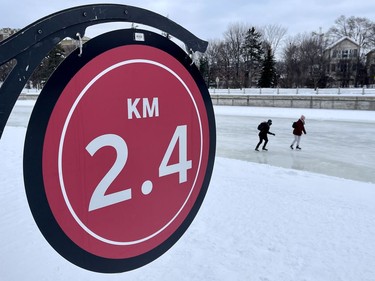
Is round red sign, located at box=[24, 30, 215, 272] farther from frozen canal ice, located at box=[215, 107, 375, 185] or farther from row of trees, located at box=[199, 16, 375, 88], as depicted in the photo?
row of trees, located at box=[199, 16, 375, 88]

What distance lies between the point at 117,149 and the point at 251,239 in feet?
13.3

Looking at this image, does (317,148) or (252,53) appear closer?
(317,148)

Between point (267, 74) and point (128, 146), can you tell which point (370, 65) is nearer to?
point (267, 74)

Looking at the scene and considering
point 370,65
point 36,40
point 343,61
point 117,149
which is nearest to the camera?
point 36,40

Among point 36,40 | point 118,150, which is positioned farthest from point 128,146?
point 36,40

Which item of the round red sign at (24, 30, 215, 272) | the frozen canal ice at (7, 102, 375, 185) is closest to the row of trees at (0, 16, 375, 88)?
the frozen canal ice at (7, 102, 375, 185)

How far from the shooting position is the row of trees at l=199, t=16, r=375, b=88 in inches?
2154

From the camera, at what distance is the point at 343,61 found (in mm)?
58031

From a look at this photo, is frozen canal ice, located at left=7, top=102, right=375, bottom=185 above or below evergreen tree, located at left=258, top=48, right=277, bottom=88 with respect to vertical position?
below

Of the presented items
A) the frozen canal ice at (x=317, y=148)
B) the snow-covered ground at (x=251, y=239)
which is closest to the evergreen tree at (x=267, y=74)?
the frozen canal ice at (x=317, y=148)

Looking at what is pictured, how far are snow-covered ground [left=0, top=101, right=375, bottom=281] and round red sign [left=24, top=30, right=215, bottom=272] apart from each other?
241cm

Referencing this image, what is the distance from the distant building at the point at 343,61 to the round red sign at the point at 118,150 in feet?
201

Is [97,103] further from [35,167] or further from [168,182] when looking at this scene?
[168,182]

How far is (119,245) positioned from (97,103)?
50cm
